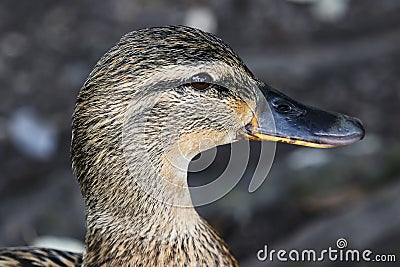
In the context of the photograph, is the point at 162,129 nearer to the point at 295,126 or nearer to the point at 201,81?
the point at 201,81

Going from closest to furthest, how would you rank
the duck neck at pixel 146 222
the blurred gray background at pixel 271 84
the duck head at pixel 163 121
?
the duck head at pixel 163 121, the duck neck at pixel 146 222, the blurred gray background at pixel 271 84

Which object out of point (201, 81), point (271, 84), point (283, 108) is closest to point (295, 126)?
point (283, 108)

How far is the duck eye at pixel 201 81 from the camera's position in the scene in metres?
2.27

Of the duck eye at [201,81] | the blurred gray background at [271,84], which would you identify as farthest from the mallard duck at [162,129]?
the blurred gray background at [271,84]

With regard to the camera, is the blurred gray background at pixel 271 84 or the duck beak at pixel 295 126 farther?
the blurred gray background at pixel 271 84

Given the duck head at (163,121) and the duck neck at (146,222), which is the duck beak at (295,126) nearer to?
the duck head at (163,121)

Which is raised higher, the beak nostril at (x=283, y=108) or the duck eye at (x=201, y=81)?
the duck eye at (x=201, y=81)

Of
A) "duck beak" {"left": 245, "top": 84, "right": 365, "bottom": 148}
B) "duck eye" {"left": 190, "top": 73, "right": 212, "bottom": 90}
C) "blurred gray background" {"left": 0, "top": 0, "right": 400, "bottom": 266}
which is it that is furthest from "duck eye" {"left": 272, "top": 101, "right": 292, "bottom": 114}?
"blurred gray background" {"left": 0, "top": 0, "right": 400, "bottom": 266}

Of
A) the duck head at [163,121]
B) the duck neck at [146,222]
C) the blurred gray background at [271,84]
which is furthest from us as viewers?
the blurred gray background at [271,84]

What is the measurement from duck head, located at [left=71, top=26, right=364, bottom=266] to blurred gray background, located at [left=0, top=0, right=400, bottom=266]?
5.11 ft

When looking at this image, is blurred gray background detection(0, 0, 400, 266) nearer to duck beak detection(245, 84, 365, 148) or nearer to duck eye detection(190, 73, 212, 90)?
duck beak detection(245, 84, 365, 148)

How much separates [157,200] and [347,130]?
2.02 ft

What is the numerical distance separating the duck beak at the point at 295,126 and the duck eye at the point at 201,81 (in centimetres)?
21

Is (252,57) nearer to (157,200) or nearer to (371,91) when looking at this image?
(371,91)
